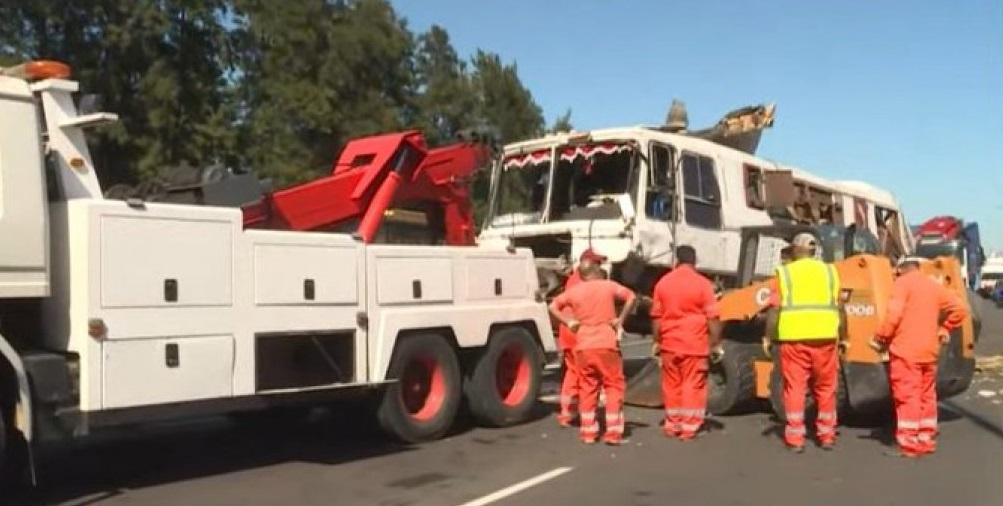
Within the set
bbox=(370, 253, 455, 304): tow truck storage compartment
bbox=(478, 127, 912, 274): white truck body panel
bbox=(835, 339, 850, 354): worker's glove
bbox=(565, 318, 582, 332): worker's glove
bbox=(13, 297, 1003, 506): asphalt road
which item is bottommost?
bbox=(13, 297, 1003, 506): asphalt road

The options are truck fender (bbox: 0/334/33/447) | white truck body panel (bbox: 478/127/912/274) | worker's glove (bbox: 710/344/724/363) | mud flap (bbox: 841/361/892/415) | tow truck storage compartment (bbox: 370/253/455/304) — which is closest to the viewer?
truck fender (bbox: 0/334/33/447)

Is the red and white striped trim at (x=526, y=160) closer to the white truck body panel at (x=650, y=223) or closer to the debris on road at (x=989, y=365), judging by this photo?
the white truck body panel at (x=650, y=223)

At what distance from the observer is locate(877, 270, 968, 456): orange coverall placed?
9039 mm

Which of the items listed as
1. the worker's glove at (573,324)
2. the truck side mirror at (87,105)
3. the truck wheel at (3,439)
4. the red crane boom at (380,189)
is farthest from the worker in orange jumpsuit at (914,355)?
the truck wheel at (3,439)

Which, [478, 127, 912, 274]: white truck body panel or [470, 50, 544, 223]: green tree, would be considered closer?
[478, 127, 912, 274]: white truck body panel

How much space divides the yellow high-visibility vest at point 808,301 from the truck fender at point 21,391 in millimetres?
5654

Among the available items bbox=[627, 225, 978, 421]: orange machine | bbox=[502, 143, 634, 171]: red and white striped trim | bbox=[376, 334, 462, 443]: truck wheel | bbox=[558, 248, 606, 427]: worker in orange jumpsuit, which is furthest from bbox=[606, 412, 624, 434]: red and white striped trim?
bbox=[502, 143, 634, 171]: red and white striped trim

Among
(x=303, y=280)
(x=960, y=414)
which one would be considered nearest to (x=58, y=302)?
(x=303, y=280)

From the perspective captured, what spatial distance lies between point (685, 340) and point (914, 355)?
1.83m

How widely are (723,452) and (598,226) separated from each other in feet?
12.3

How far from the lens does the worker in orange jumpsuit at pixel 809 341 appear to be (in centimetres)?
930

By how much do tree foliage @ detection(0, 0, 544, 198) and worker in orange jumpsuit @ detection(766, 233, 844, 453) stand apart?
24.6ft

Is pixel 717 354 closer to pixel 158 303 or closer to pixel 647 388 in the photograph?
pixel 647 388

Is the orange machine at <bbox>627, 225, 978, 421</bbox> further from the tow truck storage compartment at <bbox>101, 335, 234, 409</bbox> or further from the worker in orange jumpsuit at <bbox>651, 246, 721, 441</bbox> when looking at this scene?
the tow truck storage compartment at <bbox>101, 335, 234, 409</bbox>
